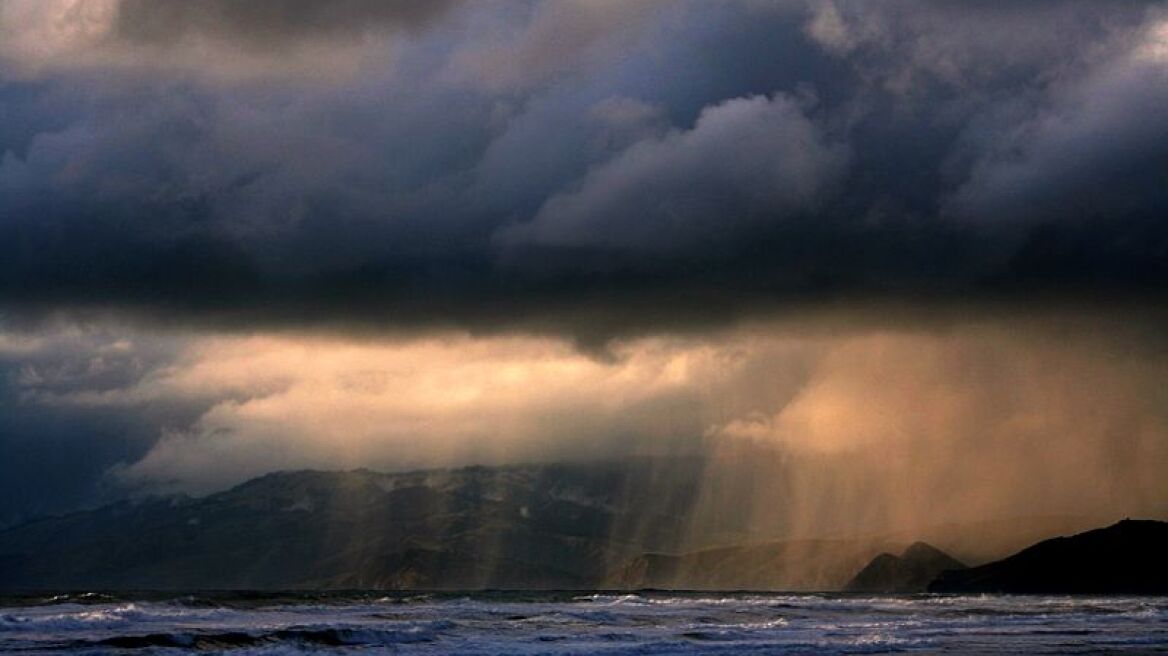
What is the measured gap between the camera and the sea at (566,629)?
348 feet

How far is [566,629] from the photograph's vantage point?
428 feet

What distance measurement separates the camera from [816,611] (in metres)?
171

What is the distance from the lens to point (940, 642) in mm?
108250

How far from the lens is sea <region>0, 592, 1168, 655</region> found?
106m

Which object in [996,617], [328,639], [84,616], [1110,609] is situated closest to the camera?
[328,639]

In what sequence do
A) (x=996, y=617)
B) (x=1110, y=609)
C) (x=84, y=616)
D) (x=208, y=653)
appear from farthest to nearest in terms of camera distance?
(x=1110, y=609) → (x=996, y=617) → (x=84, y=616) → (x=208, y=653)

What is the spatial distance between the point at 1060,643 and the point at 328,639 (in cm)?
5777

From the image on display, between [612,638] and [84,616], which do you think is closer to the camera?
[612,638]

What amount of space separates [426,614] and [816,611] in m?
48.9

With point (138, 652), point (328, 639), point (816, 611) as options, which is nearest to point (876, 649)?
point (328, 639)

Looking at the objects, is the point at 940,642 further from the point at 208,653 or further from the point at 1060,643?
the point at 208,653

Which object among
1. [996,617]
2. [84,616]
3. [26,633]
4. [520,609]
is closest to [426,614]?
[520,609]

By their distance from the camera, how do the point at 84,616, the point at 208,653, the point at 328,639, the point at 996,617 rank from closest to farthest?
the point at 208,653 < the point at 328,639 < the point at 84,616 < the point at 996,617

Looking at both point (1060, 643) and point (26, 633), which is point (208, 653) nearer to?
point (26, 633)
